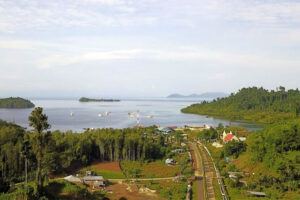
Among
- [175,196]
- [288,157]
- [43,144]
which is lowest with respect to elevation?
[175,196]

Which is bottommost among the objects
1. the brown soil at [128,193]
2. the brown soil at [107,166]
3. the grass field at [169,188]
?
the brown soil at [128,193]

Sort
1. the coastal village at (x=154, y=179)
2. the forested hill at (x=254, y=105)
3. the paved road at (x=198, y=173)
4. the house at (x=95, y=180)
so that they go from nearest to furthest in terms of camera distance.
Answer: the paved road at (x=198, y=173), the coastal village at (x=154, y=179), the house at (x=95, y=180), the forested hill at (x=254, y=105)

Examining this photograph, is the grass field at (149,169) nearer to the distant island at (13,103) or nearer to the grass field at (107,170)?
the grass field at (107,170)

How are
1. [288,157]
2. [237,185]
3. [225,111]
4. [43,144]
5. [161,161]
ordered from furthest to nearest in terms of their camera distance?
[225,111]
[161,161]
[288,157]
[237,185]
[43,144]

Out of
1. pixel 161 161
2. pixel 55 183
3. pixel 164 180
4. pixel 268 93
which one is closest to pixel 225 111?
pixel 268 93

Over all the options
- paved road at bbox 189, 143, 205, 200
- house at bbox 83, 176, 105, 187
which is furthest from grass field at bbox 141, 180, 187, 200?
house at bbox 83, 176, 105, 187

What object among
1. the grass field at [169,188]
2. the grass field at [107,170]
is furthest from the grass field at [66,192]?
the grass field at [107,170]

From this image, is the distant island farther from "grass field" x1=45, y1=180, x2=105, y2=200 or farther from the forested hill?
"grass field" x1=45, y1=180, x2=105, y2=200

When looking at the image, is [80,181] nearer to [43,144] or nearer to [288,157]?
[43,144]
